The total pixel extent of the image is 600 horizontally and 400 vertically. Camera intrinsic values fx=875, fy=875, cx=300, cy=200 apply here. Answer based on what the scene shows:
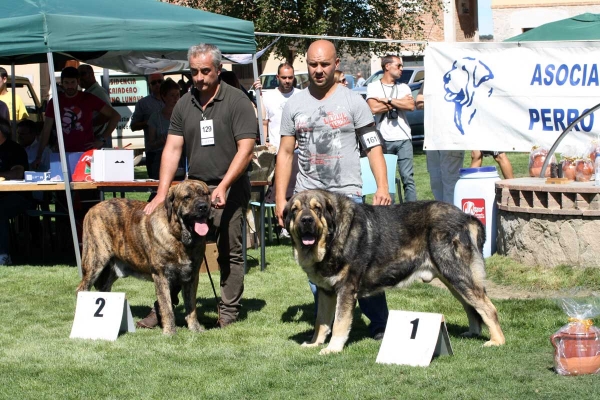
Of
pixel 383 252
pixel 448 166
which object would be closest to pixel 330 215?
pixel 383 252

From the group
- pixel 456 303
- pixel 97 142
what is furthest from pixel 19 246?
pixel 456 303

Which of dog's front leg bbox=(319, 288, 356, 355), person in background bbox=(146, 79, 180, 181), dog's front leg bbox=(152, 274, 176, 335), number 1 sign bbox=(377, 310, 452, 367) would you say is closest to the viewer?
number 1 sign bbox=(377, 310, 452, 367)

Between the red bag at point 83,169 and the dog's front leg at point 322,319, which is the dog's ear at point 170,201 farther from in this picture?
the red bag at point 83,169

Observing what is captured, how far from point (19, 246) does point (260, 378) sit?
7059 millimetres

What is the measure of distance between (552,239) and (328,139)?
3.15 meters

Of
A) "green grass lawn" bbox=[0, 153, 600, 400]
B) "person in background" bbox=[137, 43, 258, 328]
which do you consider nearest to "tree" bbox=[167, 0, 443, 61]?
"green grass lawn" bbox=[0, 153, 600, 400]

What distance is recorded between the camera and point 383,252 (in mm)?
6023

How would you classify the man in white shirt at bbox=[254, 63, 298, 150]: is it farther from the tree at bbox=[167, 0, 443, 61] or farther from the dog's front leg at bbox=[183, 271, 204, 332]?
the tree at bbox=[167, 0, 443, 61]

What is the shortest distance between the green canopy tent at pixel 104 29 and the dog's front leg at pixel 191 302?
119 inches

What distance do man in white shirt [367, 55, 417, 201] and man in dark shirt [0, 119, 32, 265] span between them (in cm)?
449

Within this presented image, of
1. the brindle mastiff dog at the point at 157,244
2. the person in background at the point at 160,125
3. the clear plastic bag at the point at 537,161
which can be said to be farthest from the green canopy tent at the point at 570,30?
the brindle mastiff dog at the point at 157,244

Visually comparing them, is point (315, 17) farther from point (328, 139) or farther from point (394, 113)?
point (328, 139)

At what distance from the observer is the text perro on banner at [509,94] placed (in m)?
9.91

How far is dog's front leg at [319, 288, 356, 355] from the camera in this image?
5.89 metres
